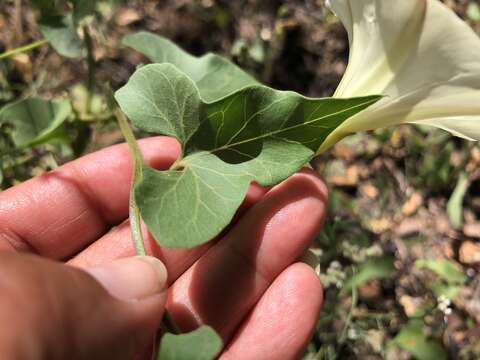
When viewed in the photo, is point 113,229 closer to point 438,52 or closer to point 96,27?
point 438,52

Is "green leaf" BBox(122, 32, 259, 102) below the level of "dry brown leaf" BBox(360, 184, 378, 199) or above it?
above

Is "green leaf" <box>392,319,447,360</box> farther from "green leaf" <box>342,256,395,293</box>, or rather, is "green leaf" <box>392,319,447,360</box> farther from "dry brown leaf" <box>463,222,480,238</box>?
"dry brown leaf" <box>463,222,480,238</box>

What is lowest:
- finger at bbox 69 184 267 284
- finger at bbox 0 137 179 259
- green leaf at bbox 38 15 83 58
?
finger at bbox 69 184 267 284

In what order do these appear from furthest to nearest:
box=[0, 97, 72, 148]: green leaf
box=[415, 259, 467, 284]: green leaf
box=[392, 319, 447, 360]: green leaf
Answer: box=[415, 259, 467, 284]: green leaf, box=[392, 319, 447, 360]: green leaf, box=[0, 97, 72, 148]: green leaf

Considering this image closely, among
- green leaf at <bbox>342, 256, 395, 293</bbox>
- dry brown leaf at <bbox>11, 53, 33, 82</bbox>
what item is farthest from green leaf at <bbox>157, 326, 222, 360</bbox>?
dry brown leaf at <bbox>11, 53, 33, 82</bbox>

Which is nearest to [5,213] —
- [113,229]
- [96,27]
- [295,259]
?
[113,229]

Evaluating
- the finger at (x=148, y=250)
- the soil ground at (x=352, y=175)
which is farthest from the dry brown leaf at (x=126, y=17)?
the finger at (x=148, y=250)

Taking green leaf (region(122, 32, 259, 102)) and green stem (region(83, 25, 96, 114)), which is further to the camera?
green stem (region(83, 25, 96, 114))
